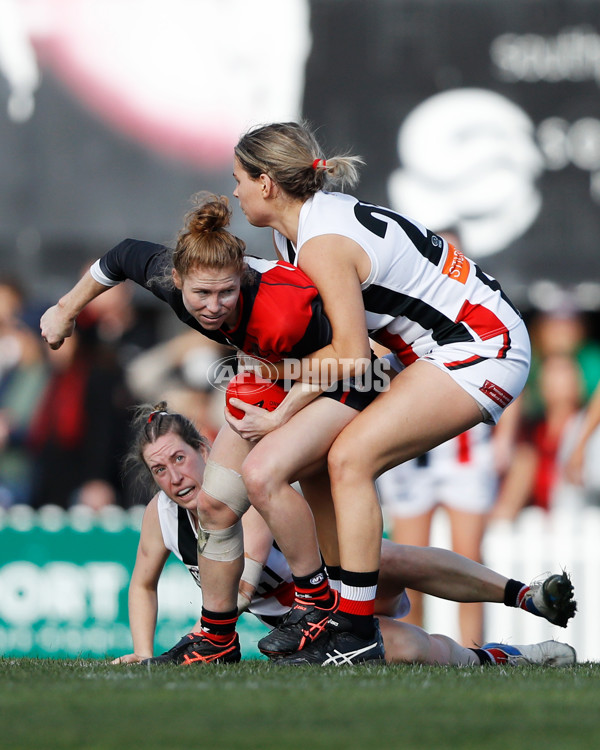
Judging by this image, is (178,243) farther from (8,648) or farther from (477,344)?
(8,648)

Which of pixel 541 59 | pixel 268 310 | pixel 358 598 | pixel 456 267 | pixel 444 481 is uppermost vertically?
pixel 541 59

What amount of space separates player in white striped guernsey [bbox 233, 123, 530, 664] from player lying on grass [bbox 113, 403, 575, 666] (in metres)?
0.54

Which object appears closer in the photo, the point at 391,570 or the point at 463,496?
the point at 391,570

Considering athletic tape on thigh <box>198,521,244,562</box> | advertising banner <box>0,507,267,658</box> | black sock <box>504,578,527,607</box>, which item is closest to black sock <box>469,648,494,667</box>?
black sock <box>504,578,527,607</box>

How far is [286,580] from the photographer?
185 inches

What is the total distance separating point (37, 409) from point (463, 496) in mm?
3136

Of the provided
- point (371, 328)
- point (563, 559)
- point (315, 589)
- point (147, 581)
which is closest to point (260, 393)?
point (371, 328)

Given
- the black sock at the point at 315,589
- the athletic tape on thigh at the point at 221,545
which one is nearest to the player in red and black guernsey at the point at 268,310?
the athletic tape on thigh at the point at 221,545

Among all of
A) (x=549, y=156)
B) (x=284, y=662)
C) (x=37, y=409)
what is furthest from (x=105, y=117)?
(x=284, y=662)

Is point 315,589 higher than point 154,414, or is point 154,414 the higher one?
point 154,414

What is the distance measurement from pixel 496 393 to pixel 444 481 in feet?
8.51

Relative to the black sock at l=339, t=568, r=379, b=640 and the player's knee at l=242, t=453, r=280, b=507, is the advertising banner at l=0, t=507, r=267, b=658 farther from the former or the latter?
the player's knee at l=242, t=453, r=280, b=507

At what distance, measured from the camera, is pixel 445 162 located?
27.8 feet

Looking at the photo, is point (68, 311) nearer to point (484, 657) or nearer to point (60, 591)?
point (484, 657)
